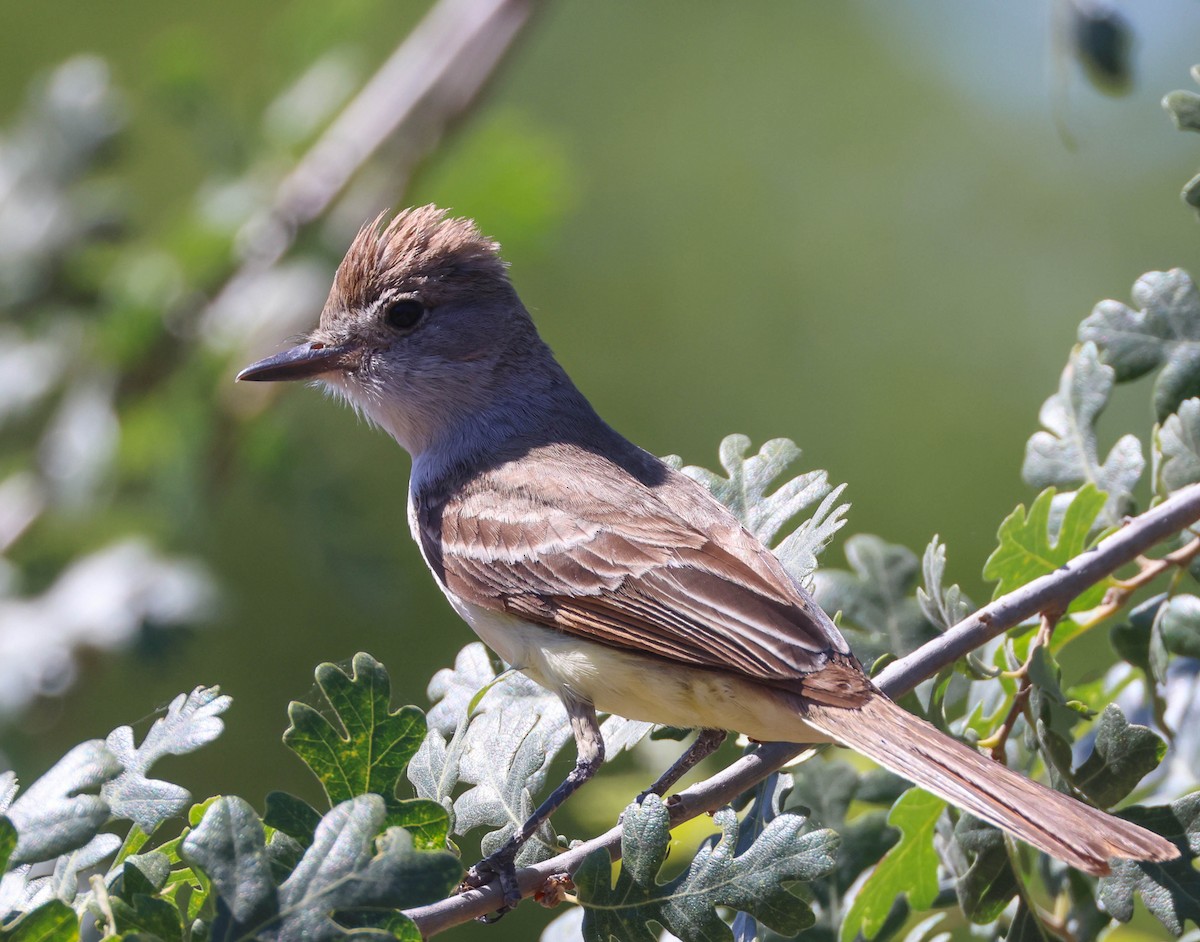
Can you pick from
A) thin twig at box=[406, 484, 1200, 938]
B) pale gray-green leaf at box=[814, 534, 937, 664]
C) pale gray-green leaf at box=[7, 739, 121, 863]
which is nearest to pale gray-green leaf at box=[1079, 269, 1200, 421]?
thin twig at box=[406, 484, 1200, 938]

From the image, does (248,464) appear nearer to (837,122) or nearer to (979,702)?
(979,702)

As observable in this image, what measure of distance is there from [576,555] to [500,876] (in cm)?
88

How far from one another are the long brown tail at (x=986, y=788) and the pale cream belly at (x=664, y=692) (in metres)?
0.12

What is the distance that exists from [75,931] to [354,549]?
2.68 m

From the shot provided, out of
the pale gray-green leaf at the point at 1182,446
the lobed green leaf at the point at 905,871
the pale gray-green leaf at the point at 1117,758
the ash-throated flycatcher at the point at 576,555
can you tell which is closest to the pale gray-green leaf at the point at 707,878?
the ash-throated flycatcher at the point at 576,555

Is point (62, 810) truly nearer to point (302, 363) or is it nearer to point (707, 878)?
point (707, 878)

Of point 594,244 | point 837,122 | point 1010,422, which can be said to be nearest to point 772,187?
point 837,122

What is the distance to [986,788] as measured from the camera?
196 cm

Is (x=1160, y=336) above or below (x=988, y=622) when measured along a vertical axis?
above

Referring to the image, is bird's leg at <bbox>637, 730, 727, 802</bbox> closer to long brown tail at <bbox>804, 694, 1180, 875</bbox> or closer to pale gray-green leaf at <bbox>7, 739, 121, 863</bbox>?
long brown tail at <bbox>804, 694, 1180, 875</bbox>

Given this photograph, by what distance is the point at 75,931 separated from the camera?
5.10ft

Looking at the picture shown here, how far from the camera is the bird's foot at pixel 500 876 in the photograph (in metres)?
2.01

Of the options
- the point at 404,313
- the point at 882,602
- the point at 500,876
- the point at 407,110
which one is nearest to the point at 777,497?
the point at 882,602

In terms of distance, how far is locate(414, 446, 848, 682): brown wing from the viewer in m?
2.46
